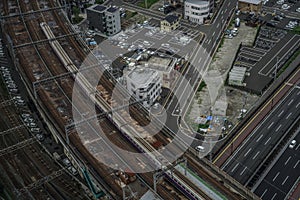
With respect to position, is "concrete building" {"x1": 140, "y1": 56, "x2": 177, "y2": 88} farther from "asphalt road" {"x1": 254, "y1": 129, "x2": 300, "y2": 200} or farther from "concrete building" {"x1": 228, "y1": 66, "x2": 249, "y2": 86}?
"asphalt road" {"x1": 254, "y1": 129, "x2": 300, "y2": 200}

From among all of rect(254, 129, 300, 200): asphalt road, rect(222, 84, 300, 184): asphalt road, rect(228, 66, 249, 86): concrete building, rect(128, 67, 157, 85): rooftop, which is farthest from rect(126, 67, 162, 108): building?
rect(254, 129, 300, 200): asphalt road

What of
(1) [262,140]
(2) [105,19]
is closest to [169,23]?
(2) [105,19]

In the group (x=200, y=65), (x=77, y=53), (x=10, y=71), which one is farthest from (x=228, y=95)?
(x=10, y=71)

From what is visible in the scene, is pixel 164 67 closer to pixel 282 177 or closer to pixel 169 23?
pixel 169 23

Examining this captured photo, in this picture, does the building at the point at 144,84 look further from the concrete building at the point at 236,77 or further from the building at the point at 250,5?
the building at the point at 250,5

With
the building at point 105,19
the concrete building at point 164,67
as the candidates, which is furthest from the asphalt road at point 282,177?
the building at point 105,19

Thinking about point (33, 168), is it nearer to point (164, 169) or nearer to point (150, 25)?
point (164, 169)
